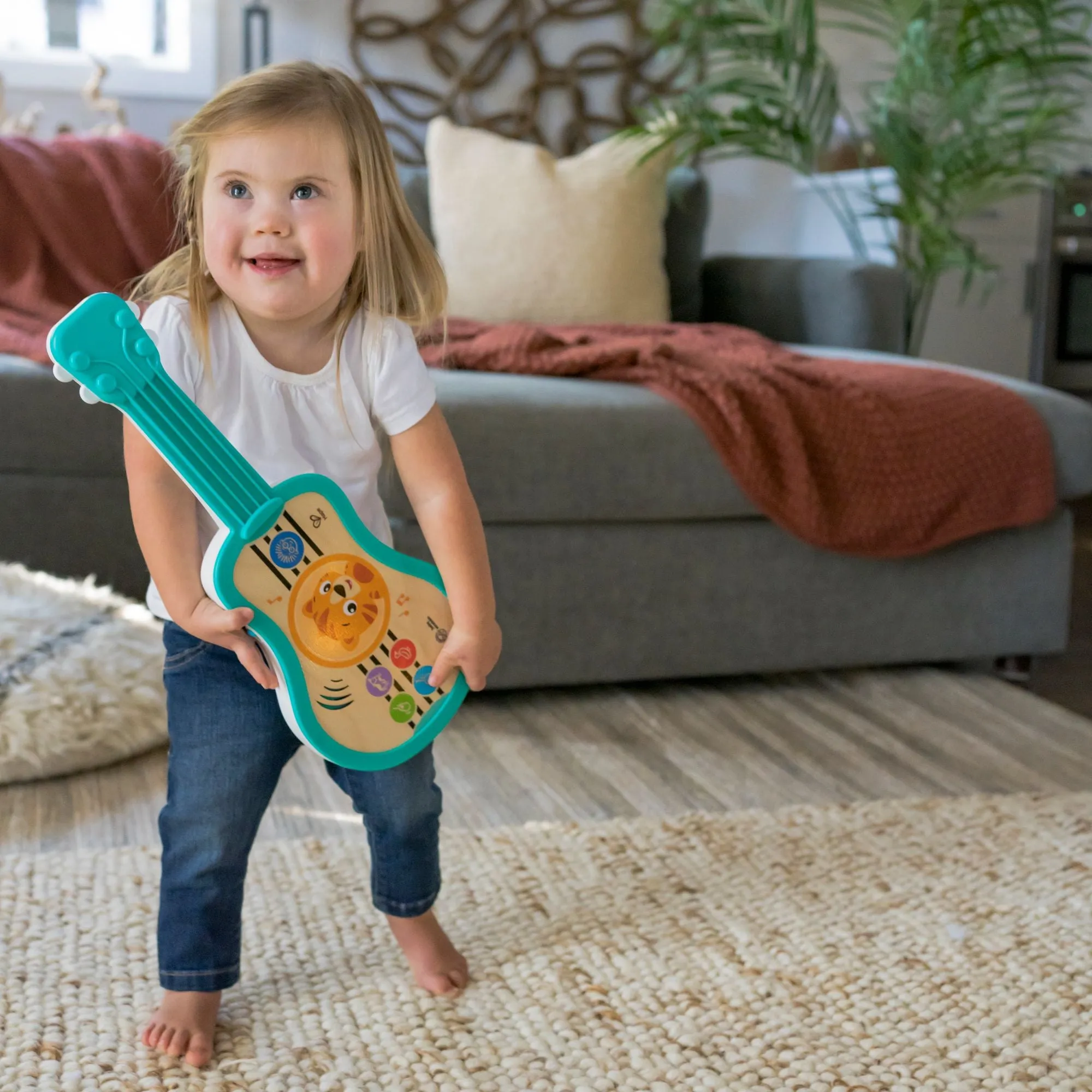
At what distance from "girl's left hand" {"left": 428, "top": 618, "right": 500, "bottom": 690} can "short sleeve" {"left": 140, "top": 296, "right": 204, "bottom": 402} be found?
261 mm

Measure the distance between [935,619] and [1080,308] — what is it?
94.4 inches

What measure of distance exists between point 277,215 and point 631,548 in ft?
3.34

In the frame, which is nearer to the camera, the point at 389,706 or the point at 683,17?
the point at 389,706

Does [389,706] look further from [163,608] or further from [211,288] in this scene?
[211,288]

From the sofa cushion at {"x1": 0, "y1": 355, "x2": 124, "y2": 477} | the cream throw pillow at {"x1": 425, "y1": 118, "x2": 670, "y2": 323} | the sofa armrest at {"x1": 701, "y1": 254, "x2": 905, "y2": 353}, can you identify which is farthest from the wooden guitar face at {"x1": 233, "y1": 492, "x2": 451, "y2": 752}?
the sofa armrest at {"x1": 701, "y1": 254, "x2": 905, "y2": 353}

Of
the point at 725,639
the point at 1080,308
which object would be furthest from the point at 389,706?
the point at 1080,308

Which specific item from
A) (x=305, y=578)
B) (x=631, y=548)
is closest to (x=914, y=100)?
(x=631, y=548)

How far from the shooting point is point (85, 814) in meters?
1.43

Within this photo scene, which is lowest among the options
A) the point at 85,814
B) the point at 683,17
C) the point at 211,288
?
the point at 85,814

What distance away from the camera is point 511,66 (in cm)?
367

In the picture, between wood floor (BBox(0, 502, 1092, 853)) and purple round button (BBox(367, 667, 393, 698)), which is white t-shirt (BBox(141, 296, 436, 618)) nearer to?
purple round button (BBox(367, 667, 393, 698))

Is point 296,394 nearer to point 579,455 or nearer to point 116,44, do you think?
point 579,455

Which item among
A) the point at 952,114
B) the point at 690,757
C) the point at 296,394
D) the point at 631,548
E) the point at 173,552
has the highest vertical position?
the point at 952,114

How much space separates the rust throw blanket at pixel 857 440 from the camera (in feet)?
6.10
